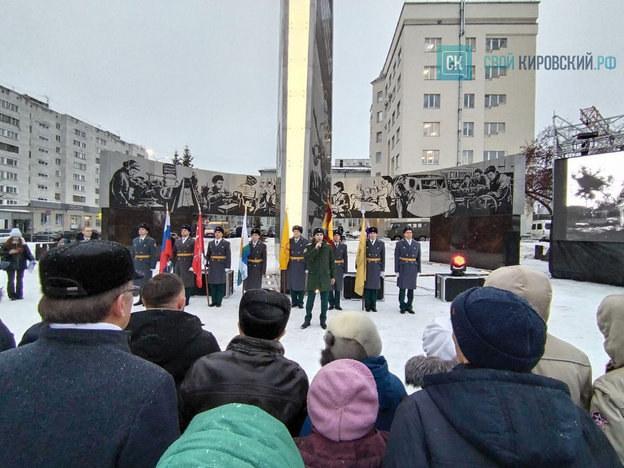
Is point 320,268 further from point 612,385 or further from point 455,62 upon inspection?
point 455,62

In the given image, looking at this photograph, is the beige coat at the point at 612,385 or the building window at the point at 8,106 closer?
the beige coat at the point at 612,385

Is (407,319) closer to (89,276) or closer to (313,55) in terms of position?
(89,276)

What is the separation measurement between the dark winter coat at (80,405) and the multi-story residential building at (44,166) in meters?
47.8

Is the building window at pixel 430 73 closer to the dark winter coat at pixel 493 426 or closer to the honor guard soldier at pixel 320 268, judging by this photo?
the honor guard soldier at pixel 320 268

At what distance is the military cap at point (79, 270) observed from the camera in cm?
100

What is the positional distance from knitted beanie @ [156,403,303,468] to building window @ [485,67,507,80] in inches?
1531

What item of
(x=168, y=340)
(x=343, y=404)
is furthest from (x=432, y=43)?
(x=343, y=404)

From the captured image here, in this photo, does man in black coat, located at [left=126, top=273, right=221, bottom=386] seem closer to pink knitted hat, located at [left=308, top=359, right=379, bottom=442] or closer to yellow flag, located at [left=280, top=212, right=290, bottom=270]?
pink knitted hat, located at [left=308, top=359, right=379, bottom=442]

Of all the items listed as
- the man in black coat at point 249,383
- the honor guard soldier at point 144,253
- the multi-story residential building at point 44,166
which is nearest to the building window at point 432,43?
the honor guard soldier at point 144,253

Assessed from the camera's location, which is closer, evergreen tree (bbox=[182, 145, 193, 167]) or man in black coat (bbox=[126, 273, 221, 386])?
man in black coat (bbox=[126, 273, 221, 386])

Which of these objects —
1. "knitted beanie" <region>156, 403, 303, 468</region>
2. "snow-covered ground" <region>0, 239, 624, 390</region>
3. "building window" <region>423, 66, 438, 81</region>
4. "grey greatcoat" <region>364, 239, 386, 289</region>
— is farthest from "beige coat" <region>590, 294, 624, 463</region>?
"building window" <region>423, 66, 438, 81</region>

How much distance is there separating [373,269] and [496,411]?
655 centimetres

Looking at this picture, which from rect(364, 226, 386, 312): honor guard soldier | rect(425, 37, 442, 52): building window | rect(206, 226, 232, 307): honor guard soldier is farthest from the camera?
rect(425, 37, 442, 52): building window

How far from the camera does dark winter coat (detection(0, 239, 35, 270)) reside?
754 centimetres
